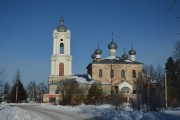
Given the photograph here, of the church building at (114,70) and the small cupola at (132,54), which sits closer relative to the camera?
the church building at (114,70)

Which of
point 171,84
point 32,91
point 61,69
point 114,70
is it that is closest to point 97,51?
point 114,70

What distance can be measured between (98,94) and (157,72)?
17.8 meters

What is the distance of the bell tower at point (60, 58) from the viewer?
231 ft

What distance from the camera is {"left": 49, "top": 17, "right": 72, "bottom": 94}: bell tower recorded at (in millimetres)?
70375

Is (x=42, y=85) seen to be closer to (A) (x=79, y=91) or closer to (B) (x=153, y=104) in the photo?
(A) (x=79, y=91)

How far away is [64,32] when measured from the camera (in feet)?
237

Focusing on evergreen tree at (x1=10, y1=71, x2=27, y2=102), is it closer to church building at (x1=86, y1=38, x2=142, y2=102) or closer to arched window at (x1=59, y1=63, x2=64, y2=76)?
arched window at (x1=59, y1=63, x2=64, y2=76)

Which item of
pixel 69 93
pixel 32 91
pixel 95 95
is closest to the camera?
pixel 69 93

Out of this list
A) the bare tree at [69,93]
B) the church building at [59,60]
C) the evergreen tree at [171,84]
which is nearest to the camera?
the bare tree at [69,93]

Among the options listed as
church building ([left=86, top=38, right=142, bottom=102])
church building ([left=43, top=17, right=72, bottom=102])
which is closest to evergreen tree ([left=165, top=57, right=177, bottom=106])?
church building ([left=86, top=38, right=142, bottom=102])

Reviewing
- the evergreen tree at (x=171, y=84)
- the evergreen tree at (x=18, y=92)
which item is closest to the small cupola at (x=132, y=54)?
the evergreen tree at (x=171, y=84)

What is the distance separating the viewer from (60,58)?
70.6 meters

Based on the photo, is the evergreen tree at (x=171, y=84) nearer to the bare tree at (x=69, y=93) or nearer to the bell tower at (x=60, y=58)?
the bare tree at (x=69, y=93)

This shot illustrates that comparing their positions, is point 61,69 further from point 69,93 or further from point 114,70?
point 69,93
